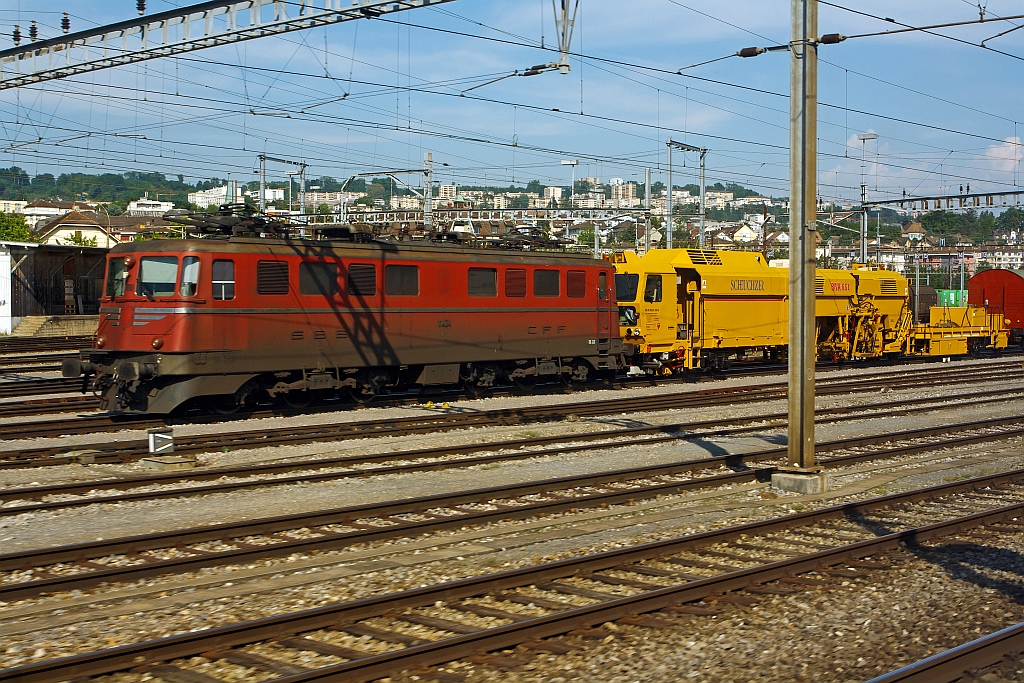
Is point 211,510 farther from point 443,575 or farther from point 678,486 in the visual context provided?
point 678,486

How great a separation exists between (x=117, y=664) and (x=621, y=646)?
331cm

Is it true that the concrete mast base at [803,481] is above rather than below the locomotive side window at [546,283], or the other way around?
below

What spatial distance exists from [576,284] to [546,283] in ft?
3.30

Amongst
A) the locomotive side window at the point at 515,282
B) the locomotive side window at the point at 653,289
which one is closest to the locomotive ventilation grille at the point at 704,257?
the locomotive side window at the point at 653,289

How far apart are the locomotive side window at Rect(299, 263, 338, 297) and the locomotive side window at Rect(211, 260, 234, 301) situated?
4.74ft

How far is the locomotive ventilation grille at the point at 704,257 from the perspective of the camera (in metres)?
28.3

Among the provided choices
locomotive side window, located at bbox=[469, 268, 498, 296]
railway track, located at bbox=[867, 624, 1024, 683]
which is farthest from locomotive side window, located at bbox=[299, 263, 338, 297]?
railway track, located at bbox=[867, 624, 1024, 683]

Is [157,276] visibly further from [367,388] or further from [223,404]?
[367,388]

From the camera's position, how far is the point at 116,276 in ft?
59.6

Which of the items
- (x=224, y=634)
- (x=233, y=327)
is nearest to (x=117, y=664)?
(x=224, y=634)

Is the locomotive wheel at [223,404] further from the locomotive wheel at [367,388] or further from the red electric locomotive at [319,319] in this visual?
the locomotive wheel at [367,388]

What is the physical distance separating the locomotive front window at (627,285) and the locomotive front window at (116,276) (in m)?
13.3

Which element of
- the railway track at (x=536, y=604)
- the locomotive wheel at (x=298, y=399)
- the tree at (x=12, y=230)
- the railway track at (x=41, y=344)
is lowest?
the railway track at (x=536, y=604)

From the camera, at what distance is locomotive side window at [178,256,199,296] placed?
17266 mm
